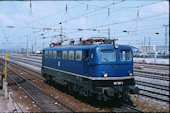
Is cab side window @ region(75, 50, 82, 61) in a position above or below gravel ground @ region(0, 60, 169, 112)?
above

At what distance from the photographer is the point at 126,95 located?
12.0 m

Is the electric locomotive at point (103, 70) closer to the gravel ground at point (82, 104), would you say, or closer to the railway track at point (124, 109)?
the railway track at point (124, 109)

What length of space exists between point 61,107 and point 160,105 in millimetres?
5863

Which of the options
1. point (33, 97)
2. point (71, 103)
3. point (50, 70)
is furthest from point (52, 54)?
point (71, 103)

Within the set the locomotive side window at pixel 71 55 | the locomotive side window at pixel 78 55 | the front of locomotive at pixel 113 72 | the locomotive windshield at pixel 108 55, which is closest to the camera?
the front of locomotive at pixel 113 72

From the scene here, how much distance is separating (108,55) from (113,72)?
3.31ft

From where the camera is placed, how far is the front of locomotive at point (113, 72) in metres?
11.4

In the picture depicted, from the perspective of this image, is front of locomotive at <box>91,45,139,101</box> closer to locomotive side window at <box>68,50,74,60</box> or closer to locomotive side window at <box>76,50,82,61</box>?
locomotive side window at <box>76,50,82,61</box>

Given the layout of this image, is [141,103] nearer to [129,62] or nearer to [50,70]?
[129,62]

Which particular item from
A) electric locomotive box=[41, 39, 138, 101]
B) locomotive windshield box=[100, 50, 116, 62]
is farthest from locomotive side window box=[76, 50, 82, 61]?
locomotive windshield box=[100, 50, 116, 62]

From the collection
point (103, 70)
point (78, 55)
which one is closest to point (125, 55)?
point (103, 70)

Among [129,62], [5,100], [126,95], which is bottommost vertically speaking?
[5,100]

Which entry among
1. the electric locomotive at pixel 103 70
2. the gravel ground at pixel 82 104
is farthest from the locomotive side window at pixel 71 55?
the gravel ground at pixel 82 104

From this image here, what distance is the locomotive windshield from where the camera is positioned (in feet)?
38.4
